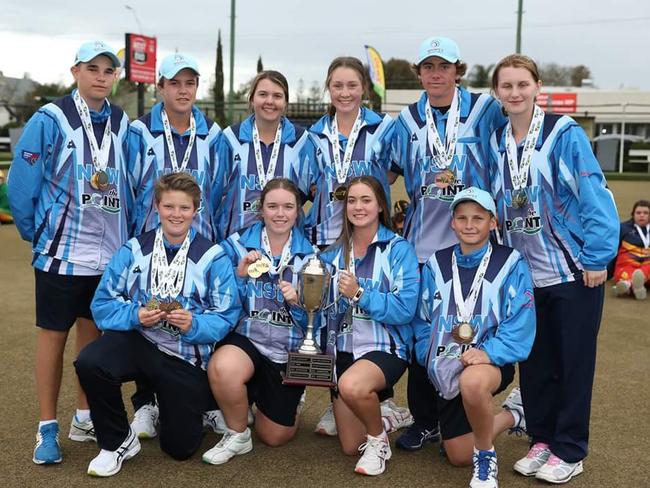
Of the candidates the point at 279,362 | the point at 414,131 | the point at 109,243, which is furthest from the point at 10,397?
the point at 414,131

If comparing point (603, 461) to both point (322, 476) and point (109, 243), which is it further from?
point (109, 243)

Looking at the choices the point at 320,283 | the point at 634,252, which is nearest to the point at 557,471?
the point at 320,283

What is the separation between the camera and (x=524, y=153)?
3.85 meters

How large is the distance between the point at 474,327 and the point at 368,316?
1.96ft

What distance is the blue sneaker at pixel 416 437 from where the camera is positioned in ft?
14.1

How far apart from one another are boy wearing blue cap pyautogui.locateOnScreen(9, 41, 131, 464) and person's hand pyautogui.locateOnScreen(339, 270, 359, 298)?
128 centimetres

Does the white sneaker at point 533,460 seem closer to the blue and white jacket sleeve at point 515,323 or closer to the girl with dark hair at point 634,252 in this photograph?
the blue and white jacket sleeve at point 515,323

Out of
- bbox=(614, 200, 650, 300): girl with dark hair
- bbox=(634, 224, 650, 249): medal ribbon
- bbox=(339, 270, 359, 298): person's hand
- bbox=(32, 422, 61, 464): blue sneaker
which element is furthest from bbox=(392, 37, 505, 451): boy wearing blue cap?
Answer: bbox=(634, 224, 650, 249): medal ribbon

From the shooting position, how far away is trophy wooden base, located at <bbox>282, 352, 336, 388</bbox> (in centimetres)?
397

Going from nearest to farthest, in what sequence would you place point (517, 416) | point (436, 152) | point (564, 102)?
point (436, 152), point (517, 416), point (564, 102)

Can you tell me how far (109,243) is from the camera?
418cm

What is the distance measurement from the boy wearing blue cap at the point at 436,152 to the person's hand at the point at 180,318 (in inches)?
51.2

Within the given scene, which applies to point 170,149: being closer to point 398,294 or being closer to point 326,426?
point 398,294

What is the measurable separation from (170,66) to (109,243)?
3.62 ft
